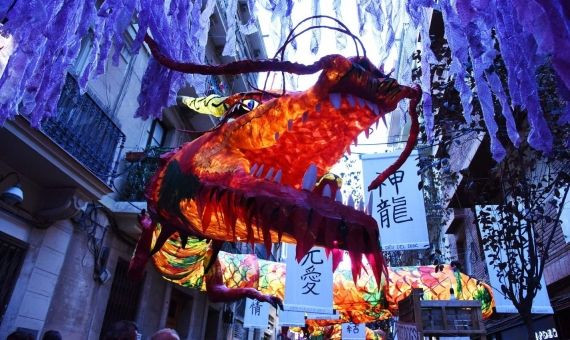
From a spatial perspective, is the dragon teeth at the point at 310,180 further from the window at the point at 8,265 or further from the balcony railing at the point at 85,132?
the window at the point at 8,265

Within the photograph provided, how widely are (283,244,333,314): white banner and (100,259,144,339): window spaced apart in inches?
140

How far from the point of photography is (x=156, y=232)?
3.21 meters

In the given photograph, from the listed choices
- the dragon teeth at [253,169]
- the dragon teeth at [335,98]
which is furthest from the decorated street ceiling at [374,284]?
the dragon teeth at [335,98]

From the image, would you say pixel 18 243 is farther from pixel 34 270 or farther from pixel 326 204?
pixel 326 204

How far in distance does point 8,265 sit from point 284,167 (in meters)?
5.61

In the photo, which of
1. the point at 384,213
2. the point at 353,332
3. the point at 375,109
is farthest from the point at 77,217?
the point at 353,332

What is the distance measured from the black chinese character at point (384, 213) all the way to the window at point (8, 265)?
568cm

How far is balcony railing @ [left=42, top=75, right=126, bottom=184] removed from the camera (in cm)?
→ 631

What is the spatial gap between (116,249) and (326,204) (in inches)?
296

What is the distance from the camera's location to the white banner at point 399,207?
613 centimetres

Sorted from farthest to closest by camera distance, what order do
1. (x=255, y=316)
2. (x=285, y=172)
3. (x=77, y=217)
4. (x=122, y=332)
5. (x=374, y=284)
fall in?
(x=255, y=316), (x=374, y=284), (x=77, y=217), (x=122, y=332), (x=285, y=172)

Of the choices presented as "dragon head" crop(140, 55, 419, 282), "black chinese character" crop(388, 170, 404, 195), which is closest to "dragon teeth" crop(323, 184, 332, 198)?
"dragon head" crop(140, 55, 419, 282)

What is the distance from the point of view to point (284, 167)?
7.91 feet

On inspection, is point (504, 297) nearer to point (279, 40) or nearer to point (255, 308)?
point (279, 40)
